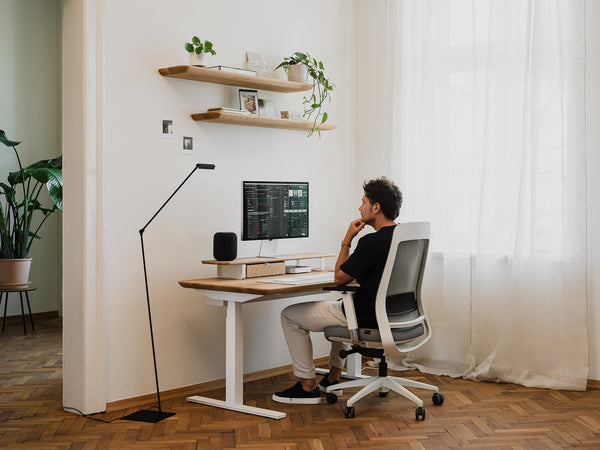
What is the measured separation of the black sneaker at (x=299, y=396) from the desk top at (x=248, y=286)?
2.06 ft

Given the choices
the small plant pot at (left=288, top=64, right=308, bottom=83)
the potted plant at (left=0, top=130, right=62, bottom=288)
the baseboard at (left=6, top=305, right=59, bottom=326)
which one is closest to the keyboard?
the small plant pot at (left=288, top=64, right=308, bottom=83)

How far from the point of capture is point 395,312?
391 cm

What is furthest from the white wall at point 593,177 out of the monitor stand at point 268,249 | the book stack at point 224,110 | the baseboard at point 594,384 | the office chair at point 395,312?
the book stack at point 224,110

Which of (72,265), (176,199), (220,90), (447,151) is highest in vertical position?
(220,90)

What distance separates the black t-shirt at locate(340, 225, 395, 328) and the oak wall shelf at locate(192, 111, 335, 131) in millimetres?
1157

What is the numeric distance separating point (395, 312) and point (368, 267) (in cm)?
30

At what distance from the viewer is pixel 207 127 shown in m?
4.50

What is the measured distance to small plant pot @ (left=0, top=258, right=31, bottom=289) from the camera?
626cm

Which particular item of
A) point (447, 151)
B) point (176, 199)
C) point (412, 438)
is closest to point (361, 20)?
point (447, 151)

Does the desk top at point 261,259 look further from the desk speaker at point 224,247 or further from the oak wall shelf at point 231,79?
the oak wall shelf at point 231,79

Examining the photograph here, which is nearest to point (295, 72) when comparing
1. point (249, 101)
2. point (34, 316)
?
point (249, 101)

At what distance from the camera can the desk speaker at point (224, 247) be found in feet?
13.7

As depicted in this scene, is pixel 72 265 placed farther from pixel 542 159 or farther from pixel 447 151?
pixel 542 159

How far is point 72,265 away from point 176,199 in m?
0.72
